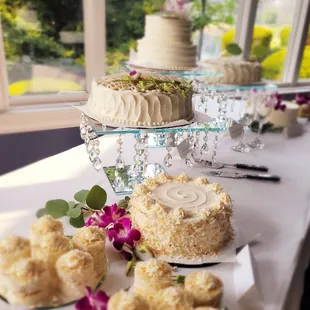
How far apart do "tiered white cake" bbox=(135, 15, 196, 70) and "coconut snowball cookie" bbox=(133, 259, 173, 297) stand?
1370mm

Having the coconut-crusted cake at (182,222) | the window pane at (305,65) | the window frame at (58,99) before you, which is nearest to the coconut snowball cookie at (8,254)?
Answer: the coconut-crusted cake at (182,222)

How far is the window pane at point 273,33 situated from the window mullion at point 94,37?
1.48m

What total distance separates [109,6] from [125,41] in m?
0.28

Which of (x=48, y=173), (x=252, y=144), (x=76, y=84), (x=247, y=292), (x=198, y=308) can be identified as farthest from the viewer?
(x=76, y=84)

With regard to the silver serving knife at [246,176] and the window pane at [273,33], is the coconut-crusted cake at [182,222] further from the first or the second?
the window pane at [273,33]

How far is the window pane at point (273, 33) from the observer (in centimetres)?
347

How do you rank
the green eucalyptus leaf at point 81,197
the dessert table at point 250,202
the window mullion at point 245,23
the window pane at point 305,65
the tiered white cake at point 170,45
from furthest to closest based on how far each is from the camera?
the window pane at point 305,65 → the window mullion at point 245,23 → the tiered white cake at point 170,45 → the green eucalyptus leaf at point 81,197 → the dessert table at point 250,202

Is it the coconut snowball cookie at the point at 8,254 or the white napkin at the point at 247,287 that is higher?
the coconut snowball cookie at the point at 8,254

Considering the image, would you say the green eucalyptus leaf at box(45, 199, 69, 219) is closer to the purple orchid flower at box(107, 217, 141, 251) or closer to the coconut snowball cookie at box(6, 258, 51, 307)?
the purple orchid flower at box(107, 217, 141, 251)

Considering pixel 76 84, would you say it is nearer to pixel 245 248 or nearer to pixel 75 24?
pixel 75 24

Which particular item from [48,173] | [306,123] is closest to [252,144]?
[306,123]

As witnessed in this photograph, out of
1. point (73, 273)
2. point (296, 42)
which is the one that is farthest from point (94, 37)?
point (296, 42)

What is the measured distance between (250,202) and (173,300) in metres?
0.65

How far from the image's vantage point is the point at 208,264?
812mm
